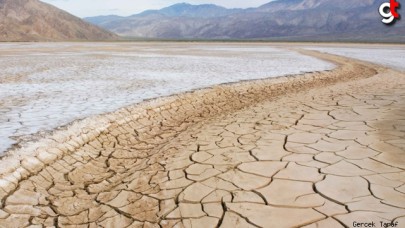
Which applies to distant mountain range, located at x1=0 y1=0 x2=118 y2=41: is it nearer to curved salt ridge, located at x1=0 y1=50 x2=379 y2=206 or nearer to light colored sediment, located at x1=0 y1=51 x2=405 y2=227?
curved salt ridge, located at x1=0 y1=50 x2=379 y2=206

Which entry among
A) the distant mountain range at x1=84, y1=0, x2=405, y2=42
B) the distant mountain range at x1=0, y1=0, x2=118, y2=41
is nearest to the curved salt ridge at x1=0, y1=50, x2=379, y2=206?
the distant mountain range at x1=0, y1=0, x2=118, y2=41

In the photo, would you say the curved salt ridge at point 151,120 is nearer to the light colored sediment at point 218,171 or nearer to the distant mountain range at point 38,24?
the light colored sediment at point 218,171

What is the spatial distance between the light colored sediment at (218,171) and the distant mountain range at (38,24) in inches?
2680

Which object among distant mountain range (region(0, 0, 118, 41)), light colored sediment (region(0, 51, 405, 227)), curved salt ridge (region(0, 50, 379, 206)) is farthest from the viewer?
distant mountain range (region(0, 0, 118, 41))

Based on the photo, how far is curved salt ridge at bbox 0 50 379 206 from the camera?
3.06 metres

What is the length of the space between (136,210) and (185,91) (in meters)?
4.29

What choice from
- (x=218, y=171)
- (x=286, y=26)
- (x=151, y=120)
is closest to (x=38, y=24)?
(x=151, y=120)

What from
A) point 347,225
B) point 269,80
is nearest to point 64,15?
point 269,80

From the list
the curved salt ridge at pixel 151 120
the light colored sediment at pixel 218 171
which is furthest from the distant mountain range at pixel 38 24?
the light colored sediment at pixel 218 171

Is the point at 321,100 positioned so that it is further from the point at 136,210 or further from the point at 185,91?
the point at 136,210

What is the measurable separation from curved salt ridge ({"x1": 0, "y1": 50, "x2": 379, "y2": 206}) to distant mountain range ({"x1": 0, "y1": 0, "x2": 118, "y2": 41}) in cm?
6590

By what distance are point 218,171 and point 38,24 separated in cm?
8446

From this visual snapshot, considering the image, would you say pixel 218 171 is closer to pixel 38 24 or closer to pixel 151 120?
pixel 151 120

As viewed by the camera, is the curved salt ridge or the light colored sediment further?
the curved salt ridge
